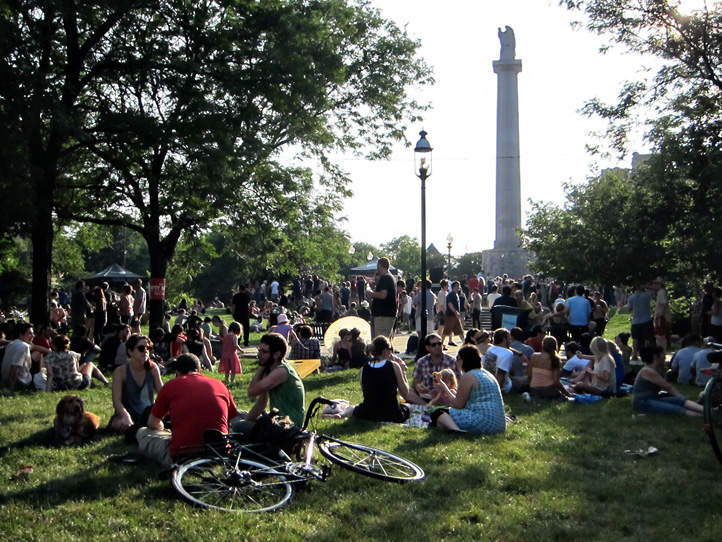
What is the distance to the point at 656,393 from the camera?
36.9 feet

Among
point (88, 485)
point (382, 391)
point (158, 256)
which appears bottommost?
point (88, 485)

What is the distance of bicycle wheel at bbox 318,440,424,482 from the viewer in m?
7.05

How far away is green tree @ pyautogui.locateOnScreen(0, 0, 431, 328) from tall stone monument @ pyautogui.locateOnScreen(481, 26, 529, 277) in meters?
27.8

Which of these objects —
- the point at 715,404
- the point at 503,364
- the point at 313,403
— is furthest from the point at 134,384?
the point at 715,404

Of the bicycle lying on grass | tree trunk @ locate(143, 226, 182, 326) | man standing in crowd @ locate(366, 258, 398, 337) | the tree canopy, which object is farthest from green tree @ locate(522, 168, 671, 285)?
the bicycle lying on grass

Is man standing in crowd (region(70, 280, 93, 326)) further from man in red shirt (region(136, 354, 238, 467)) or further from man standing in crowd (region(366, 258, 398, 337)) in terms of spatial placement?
man in red shirt (region(136, 354, 238, 467))

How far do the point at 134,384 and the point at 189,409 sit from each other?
2.64m

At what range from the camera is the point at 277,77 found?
1834 centimetres

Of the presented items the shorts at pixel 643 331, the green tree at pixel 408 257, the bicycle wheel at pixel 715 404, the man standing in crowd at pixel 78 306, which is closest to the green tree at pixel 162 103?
the man standing in crowd at pixel 78 306

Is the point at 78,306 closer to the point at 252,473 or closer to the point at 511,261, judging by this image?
the point at 252,473

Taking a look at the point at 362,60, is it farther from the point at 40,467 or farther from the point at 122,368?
the point at 40,467

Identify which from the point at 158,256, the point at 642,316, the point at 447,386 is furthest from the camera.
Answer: the point at 158,256

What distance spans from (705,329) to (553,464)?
13.0 metres

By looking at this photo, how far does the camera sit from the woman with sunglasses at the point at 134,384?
30.6ft
